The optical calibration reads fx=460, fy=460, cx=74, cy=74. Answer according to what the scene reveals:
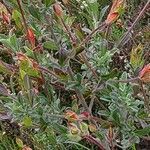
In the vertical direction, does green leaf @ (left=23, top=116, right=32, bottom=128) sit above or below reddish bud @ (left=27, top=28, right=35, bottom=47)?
below

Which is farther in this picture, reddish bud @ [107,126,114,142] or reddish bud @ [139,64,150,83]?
reddish bud @ [107,126,114,142]

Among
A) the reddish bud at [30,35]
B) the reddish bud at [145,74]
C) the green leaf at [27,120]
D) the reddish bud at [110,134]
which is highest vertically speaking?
the reddish bud at [30,35]

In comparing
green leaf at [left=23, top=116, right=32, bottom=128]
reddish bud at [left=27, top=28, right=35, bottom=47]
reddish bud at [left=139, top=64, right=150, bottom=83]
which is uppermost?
reddish bud at [left=27, top=28, right=35, bottom=47]

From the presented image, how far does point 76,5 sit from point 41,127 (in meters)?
1.07

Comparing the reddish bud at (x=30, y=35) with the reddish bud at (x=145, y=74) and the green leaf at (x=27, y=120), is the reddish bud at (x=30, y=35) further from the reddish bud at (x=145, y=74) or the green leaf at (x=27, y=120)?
the reddish bud at (x=145, y=74)

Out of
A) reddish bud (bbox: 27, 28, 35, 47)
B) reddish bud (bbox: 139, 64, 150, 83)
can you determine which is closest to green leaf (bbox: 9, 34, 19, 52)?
reddish bud (bbox: 27, 28, 35, 47)

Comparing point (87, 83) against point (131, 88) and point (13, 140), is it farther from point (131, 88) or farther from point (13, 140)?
point (13, 140)

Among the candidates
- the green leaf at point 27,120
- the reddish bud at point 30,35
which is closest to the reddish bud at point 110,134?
the green leaf at point 27,120

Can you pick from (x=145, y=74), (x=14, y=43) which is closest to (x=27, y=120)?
(x=14, y=43)

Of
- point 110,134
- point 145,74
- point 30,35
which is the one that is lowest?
point 110,134

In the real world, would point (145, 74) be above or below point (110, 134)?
above

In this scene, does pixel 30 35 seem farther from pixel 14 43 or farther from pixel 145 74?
pixel 145 74

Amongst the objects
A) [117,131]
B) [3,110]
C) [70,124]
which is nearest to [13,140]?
[3,110]

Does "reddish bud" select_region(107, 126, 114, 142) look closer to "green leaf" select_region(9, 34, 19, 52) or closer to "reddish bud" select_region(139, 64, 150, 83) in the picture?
"reddish bud" select_region(139, 64, 150, 83)
